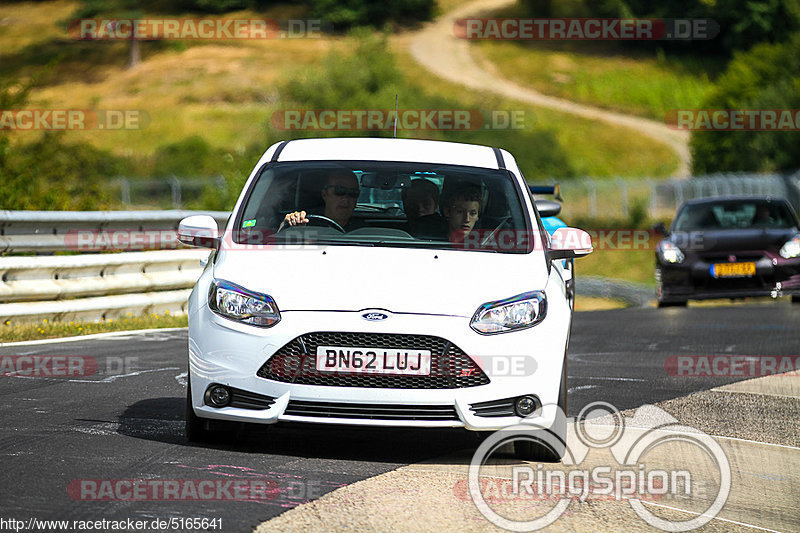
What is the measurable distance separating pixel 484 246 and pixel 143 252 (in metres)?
7.93

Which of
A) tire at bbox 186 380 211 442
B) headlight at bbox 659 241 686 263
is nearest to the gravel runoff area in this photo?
tire at bbox 186 380 211 442

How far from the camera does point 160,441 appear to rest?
22.3 ft

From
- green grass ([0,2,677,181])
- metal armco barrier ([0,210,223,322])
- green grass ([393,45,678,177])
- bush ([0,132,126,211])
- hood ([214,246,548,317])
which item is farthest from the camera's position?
green grass ([0,2,677,181])

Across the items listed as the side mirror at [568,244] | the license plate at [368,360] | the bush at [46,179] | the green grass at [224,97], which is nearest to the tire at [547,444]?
the license plate at [368,360]

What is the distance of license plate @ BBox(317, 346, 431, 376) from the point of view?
620cm

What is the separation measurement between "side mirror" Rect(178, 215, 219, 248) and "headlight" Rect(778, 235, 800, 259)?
40.9ft

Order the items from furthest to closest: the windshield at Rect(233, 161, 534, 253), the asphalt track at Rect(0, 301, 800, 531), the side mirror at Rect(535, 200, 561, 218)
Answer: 1. the side mirror at Rect(535, 200, 561, 218)
2. the windshield at Rect(233, 161, 534, 253)
3. the asphalt track at Rect(0, 301, 800, 531)

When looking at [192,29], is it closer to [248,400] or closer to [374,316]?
[248,400]

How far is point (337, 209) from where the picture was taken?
7414mm

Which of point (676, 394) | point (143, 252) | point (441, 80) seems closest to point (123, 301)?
point (143, 252)

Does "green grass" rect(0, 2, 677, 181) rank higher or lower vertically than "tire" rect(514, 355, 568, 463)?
lower

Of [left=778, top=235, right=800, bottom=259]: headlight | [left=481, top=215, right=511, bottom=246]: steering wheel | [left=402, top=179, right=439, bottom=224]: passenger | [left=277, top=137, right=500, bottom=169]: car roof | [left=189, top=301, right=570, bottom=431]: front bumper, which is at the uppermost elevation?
[left=277, top=137, right=500, bottom=169]: car roof

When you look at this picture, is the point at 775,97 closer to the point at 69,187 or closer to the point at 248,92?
the point at 248,92

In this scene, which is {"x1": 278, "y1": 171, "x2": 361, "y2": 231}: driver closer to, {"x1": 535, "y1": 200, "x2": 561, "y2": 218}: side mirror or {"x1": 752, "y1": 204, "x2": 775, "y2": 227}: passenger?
{"x1": 535, "y1": 200, "x2": 561, "y2": 218}: side mirror
